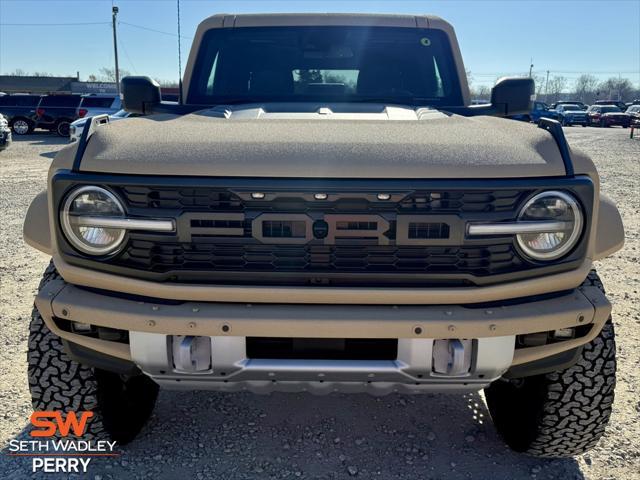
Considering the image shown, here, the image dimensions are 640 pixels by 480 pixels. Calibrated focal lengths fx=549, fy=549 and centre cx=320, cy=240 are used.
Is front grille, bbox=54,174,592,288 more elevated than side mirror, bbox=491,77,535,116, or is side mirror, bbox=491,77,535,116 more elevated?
side mirror, bbox=491,77,535,116

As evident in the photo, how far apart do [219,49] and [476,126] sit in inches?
79.7

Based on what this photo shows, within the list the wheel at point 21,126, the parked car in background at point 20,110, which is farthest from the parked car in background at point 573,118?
the wheel at point 21,126

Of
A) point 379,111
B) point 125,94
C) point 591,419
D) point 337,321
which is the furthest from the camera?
point 125,94

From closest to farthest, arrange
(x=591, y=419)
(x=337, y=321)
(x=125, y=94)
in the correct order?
(x=337, y=321)
(x=591, y=419)
(x=125, y=94)

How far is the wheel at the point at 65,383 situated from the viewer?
246cm

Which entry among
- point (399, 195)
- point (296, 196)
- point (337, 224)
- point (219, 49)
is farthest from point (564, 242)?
point (219, 49)

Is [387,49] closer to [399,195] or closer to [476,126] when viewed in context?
[476,126]

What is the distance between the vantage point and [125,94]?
3.47m

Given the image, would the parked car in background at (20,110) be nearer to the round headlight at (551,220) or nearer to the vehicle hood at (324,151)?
the vehicle hood at (324,151)

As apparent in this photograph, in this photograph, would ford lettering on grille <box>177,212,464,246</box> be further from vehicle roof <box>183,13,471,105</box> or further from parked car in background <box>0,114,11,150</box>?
parked car in background <box>0,114,11,150</box>

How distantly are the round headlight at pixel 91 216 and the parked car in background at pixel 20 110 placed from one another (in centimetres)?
2410

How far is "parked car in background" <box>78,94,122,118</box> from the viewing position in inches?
782

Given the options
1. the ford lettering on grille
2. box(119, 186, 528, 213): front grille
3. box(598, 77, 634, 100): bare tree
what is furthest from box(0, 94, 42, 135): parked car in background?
box(598, 77, 634, 100): bare tree

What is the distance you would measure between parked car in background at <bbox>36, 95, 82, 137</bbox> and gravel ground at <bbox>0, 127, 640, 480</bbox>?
2131cm
